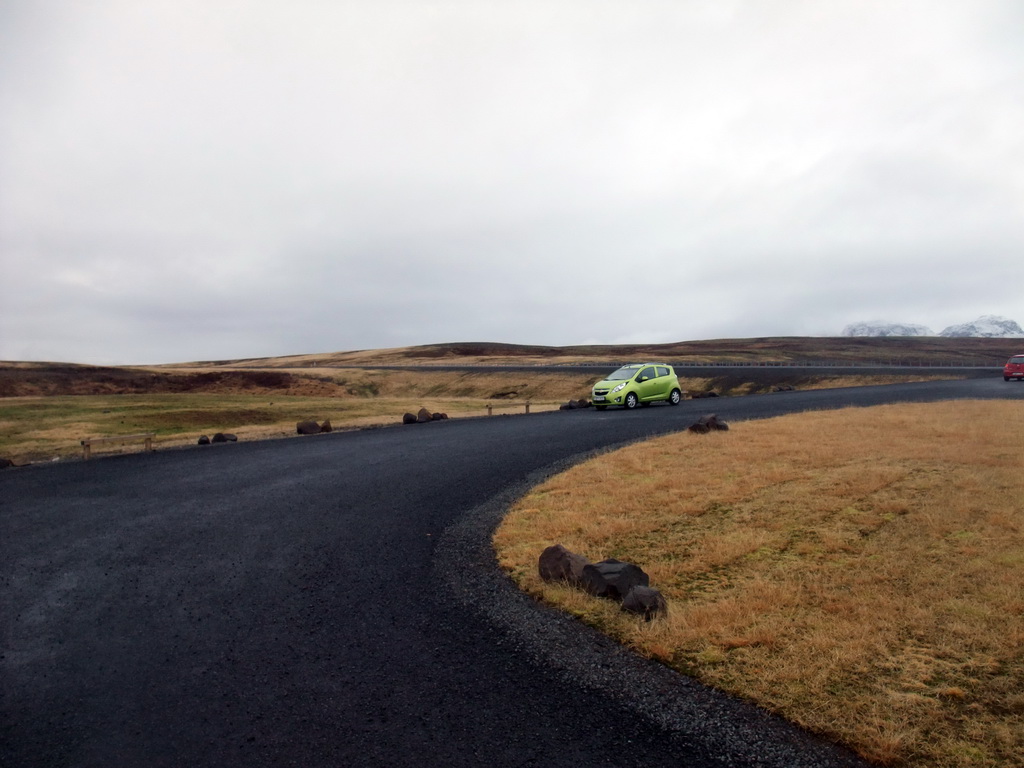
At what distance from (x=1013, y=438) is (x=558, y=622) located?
14.1 metres

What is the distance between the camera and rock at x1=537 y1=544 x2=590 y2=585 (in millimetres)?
7121

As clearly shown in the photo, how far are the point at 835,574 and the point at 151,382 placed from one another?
6335 cm

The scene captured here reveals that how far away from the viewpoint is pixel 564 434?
2002 centimetres

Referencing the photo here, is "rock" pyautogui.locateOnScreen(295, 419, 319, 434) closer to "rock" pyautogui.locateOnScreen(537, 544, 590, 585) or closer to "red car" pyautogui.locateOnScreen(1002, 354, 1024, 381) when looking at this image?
"rock" pyautogui.locateOnScreen(537, 544, 590, 585)

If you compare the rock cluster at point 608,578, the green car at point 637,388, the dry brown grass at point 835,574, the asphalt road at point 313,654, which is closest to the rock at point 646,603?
the rock cluster at point 608,578

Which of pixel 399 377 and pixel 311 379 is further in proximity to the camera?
pixel 399 377

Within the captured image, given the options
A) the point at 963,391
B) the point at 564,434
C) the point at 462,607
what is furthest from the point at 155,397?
the point at 963,391

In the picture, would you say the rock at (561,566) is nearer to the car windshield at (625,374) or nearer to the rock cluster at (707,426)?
the rock cluster at (707,426)

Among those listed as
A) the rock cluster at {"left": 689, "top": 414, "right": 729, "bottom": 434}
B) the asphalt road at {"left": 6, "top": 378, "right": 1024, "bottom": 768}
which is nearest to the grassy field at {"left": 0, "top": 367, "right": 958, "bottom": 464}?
the asphalt road at {"left": 6, "top": 378, "right": 1024, "bottom": 768}

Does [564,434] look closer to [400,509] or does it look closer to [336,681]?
[400,509]

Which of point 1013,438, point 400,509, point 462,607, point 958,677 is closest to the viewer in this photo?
point 958,677

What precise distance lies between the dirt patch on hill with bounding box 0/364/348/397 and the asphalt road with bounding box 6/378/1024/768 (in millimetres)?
46993

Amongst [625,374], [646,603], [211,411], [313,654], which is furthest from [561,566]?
[211,411]

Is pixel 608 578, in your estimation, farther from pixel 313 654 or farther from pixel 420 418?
pixel 420 418
